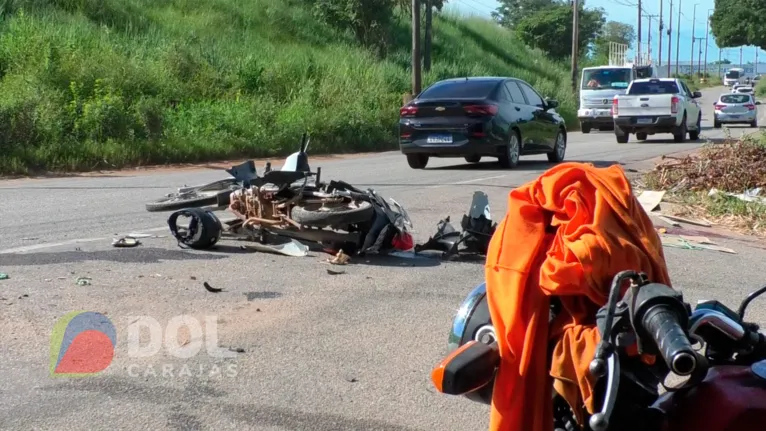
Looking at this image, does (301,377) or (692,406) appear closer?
(692,406)

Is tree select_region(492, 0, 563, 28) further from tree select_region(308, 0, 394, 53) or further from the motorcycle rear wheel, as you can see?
the motorcycle rear wheel

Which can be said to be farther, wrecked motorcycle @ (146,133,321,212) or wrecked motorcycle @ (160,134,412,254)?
wrecked motorcycle @ (146,133,321,212)

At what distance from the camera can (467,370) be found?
259 cm

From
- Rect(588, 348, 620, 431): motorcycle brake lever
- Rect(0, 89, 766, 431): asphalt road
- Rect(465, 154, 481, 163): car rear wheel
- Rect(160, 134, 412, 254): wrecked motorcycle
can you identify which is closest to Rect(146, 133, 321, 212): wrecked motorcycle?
Rect(160, 134, 412, 254): wrecked motorcycle

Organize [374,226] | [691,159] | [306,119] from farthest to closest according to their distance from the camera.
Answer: [306,119], [691,159], [374,226]

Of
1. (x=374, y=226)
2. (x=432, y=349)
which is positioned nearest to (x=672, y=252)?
(x=374, y=226)

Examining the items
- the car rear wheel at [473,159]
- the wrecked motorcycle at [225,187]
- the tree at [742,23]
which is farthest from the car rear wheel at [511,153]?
the tree at [742,23]

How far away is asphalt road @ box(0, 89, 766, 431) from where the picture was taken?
424cm

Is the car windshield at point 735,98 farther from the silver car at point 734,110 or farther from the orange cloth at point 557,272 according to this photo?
the orange cloth at point 557,272

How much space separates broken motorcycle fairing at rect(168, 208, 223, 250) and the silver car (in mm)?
32305

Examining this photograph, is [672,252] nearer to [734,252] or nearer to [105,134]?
[734,252]

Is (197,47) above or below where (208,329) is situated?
above

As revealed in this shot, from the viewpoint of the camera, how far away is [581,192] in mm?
2688

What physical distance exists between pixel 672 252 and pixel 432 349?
3986mm
